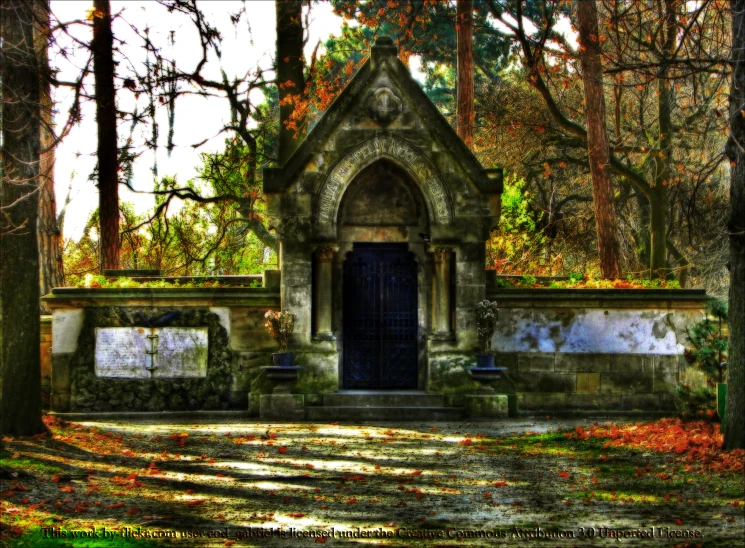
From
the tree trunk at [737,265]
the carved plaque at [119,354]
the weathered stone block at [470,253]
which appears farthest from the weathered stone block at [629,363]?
the carved plaque at [119,354]

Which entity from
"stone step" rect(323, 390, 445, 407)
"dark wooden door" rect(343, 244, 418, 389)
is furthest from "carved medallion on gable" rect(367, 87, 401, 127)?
"stone step" rect(323, 390, 445, 407)

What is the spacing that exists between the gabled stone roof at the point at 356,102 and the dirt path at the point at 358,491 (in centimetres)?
439

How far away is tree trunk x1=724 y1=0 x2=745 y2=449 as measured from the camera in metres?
9.78

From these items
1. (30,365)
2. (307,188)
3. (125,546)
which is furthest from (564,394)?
(125,546)

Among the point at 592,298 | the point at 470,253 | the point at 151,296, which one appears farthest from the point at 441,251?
the point at 151,296

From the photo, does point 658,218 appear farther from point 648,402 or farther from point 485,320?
point 485,320

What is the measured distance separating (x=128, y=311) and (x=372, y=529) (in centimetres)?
898

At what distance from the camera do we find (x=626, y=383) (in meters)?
15.7

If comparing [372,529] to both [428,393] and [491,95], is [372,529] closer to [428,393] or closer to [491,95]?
[428,393]

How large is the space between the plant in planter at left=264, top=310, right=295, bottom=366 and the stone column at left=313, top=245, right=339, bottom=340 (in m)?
0.57

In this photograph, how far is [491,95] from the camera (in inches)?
991

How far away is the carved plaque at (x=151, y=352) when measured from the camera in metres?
15.3

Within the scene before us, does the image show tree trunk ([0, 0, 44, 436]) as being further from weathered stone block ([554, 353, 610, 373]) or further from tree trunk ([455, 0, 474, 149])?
tree trunk ([455, 0, 474, 149])

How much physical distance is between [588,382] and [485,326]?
7.44 ft
